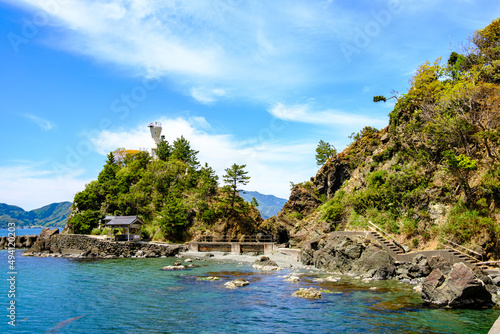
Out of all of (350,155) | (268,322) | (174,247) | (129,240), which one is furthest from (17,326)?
(350,155)

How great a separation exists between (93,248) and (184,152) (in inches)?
1360

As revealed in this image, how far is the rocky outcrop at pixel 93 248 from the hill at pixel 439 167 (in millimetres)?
20871

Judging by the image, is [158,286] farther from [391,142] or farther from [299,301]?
[391,142]

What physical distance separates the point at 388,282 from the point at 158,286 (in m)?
17.5

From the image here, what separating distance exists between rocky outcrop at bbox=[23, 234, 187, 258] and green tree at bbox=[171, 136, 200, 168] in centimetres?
2909

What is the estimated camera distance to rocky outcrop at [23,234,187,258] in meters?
49.0

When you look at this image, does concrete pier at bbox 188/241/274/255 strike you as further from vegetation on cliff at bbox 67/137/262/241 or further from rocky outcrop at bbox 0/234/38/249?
rocky outcrop at bbox 0/234/38/249

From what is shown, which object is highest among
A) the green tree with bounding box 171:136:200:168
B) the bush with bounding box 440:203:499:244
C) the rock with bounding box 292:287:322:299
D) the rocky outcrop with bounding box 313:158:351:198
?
the green tree with bounding box 171:136:200:168

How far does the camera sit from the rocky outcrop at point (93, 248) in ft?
161

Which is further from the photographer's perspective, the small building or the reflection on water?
the small building

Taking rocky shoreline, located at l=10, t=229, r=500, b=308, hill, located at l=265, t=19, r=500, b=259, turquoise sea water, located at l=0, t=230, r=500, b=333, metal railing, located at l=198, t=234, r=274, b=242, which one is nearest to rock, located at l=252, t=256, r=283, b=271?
rocky shoreline, located at l=10, t=229, r=500, b=308

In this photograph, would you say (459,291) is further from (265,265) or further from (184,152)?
(184,152)

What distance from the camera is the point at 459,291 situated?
16328 mm

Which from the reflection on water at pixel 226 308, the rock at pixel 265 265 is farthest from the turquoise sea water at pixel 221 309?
the rock at pixel 265 265
